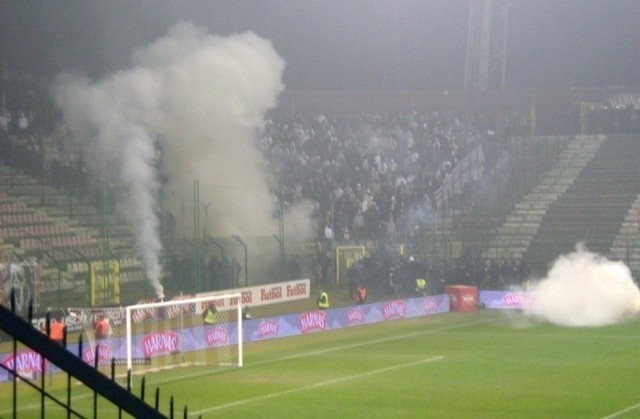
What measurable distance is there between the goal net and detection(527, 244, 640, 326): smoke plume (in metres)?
11.5

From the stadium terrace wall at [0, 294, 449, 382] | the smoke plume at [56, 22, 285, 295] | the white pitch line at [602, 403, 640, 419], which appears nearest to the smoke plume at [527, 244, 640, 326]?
the stadium terrace wall at [0, 294, 449, 382]

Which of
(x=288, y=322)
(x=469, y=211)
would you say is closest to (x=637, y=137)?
(x=469, y=211)

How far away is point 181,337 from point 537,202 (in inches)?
1028

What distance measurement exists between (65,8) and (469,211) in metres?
18.2

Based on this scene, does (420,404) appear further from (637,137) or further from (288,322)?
(637,137)

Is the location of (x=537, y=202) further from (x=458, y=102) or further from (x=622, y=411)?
(x=622, y=411)

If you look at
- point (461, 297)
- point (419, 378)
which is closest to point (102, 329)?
point (419, 378)

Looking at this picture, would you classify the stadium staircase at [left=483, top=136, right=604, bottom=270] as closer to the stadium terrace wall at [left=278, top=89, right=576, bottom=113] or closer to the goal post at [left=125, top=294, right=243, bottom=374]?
the stadium terrace wall at [left=278, top=89, right=576, bottom=113]

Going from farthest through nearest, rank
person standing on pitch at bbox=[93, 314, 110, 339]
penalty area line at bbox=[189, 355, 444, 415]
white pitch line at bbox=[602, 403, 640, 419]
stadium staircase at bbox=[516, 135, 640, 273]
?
stadium staircase at bbox=[516, 135, 640, 273] → person standing on pitch at bbox=[93, 314, 110, 339] → penalty area line at bbox=[189, 355, 444, 415] → white pitch line at bbox=[602, 403, 640, 419]

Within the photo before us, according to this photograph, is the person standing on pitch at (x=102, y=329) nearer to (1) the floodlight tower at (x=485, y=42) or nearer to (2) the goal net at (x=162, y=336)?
(2) the goal net at (x=162, y=336)

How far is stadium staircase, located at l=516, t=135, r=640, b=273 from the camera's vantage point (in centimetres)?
4906

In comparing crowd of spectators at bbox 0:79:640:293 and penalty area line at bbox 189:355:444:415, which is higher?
crowd of spectators at bbox 0:79:640:293

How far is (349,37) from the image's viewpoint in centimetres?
5384

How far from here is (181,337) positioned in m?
29.5
